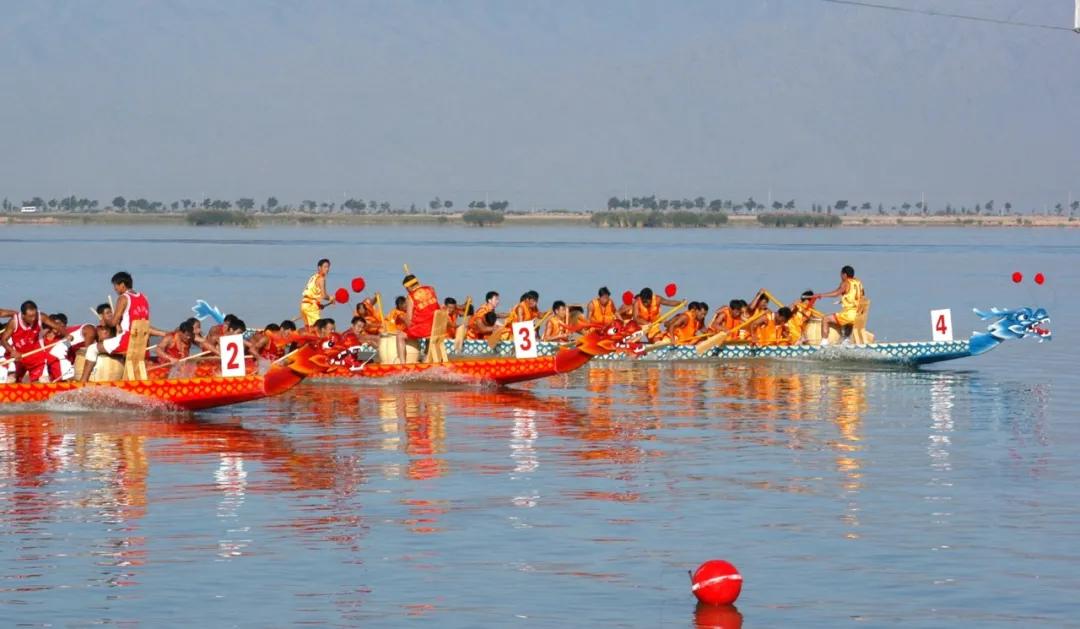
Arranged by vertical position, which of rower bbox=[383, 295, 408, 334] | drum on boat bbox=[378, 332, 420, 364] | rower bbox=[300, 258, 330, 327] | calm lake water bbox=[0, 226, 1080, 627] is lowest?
calm lake water bbox=[0, 226, 1080, 627]

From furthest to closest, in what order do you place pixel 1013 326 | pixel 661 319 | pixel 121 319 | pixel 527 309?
pixel 661 319, pixel 1013 326, pixel 527 309, pixel 121 319

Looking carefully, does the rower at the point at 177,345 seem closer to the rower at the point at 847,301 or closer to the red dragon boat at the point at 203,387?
the red dragon boat at the point at 203,387

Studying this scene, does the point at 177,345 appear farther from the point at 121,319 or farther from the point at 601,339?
the point at 601,339

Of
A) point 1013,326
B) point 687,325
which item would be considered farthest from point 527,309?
point 1013,326

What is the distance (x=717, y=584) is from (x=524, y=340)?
656 inches

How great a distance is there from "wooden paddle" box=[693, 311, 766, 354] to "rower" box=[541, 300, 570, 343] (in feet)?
8.86

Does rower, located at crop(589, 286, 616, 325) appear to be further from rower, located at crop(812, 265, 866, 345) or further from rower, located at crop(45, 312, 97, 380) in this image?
rower, located at crop(45, 312, 97, 380)

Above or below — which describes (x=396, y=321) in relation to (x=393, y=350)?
above

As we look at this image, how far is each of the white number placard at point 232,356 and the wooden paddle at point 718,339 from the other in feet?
42.1

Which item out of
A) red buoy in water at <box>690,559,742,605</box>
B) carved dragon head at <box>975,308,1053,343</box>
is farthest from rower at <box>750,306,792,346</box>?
red buoy in water at <box>690,559,742,605</box>

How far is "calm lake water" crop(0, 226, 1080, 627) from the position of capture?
1661cm

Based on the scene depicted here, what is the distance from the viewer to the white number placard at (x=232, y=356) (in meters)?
27.5

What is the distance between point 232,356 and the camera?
90.4ft

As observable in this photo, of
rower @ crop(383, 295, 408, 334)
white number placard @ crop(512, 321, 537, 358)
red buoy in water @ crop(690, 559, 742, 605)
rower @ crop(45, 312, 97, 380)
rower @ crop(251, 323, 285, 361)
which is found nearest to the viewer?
red buoy in water @ crop(690, 559, 742, 605)
